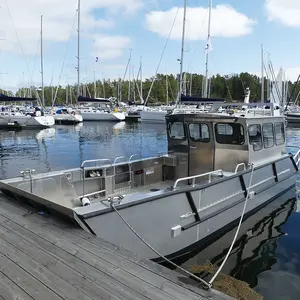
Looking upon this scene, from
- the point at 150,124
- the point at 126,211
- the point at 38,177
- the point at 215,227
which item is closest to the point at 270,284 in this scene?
the point at 215,227

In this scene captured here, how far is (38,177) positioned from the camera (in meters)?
6.42

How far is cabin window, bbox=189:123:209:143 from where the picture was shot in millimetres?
8695

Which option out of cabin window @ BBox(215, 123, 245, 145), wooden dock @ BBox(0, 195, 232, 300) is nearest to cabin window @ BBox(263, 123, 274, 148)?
cabin window @ BBox(215, 123, 245, 145)

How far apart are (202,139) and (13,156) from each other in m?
16.0

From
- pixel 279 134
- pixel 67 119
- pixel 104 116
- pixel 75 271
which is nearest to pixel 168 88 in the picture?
pixel 104 116

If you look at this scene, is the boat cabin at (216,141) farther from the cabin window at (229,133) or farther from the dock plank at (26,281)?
the dock plank at (26,281)

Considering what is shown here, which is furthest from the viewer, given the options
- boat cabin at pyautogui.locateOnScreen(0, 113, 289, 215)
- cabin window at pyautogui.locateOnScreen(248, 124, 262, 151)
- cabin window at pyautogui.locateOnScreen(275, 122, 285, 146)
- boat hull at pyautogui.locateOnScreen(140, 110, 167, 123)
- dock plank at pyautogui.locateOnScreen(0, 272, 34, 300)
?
boat hull at pyautogui.locateOnScreen(140, 110, 167, 123)

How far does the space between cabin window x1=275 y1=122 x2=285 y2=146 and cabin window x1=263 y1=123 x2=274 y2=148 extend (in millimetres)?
385

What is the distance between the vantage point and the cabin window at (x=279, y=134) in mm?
10055

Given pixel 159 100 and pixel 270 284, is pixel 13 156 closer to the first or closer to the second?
pixel 270 284

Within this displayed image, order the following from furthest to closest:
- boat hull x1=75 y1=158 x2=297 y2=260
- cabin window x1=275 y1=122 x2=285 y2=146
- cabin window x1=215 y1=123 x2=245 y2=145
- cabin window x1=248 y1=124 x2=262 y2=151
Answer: cabin window x1=275 y1=122 x2=285 y2=146 < cabin window x1=248 y1=124 x2=262 y2=151 < cabin window x1=215 y1=123 x2=245 y2=145 < boat hull x1=75 y1=158 x2=297 y2=260

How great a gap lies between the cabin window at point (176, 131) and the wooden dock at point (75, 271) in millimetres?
4932

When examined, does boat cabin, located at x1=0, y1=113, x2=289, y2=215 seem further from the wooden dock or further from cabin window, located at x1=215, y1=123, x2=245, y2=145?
the wooden dock

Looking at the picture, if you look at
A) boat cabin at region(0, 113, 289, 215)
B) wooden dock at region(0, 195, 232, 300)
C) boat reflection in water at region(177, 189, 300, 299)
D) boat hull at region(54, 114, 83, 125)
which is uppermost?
boat cabin at region(0, 113, 289, 215)
